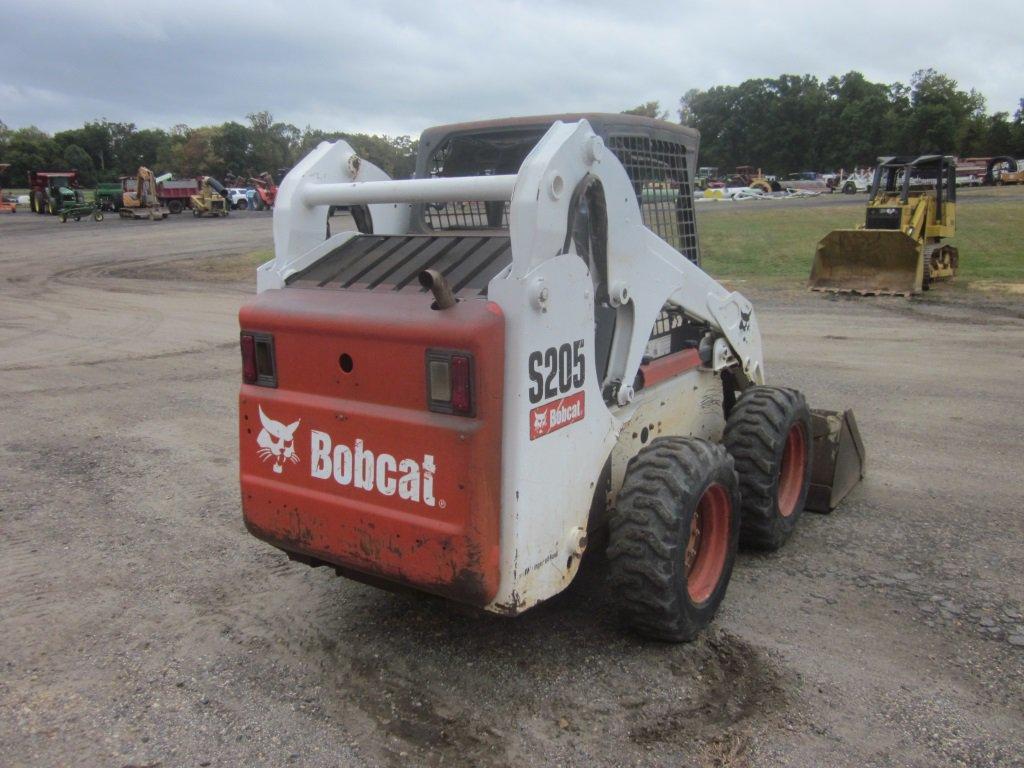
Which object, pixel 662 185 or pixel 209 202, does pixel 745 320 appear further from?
pixel 209 202

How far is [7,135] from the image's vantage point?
298 feet

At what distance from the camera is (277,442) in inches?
135

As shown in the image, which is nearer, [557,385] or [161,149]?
[557,385]

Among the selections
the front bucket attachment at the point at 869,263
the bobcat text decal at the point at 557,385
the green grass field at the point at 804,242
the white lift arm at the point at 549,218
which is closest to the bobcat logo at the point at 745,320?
the white lift arm at the point at 549,218

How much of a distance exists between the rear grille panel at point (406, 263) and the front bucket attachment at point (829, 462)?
263 centimetres

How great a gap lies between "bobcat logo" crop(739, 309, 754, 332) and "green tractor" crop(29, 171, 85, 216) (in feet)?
138

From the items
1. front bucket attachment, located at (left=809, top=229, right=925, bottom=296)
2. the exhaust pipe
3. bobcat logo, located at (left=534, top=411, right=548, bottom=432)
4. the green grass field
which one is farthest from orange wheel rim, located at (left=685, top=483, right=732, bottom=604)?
front bucket attachment, located at (left=809, top=229, right=925, bottom=296)

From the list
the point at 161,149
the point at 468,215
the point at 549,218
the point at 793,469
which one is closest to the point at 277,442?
the point at 549,218

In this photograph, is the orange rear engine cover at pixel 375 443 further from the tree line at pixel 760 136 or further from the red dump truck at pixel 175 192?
the tree line at pixel 760 136

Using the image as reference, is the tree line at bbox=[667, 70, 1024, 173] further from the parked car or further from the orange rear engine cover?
the orange rear engine cover

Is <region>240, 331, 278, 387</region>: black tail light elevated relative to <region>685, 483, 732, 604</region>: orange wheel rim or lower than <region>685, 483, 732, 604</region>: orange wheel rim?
elevated

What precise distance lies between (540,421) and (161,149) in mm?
95361

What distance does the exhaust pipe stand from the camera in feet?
9.28

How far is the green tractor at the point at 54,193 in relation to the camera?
133 feet
